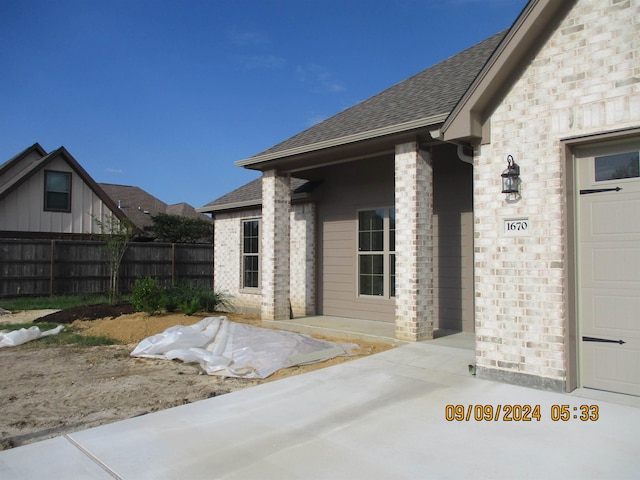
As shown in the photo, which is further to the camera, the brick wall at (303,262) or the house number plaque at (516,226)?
the brick wall at (303,262)

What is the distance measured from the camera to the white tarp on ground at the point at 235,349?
23.4ft

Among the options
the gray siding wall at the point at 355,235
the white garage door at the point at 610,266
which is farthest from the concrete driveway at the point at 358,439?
the gray siding wall at the point at 355,235

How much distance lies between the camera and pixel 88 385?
6508 mm

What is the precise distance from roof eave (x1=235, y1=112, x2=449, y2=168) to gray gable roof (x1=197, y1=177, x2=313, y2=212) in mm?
1581

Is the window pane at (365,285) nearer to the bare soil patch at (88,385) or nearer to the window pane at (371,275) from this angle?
the window pane at (371,275)

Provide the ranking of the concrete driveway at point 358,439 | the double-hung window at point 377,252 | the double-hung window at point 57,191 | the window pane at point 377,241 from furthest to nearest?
the double-hung window at point 57,191 < the window pane at point 377,241 < the double-hung window at point 377,252 < the concrete driveway at point 358,439

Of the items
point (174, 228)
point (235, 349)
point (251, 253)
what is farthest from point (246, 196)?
point (174, 228)

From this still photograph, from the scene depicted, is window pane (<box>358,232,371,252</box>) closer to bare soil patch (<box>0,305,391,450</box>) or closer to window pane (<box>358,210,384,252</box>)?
window pane (<box>358,210,384,252</box>)

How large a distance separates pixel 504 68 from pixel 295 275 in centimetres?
752

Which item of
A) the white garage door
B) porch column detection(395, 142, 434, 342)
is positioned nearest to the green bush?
porch column detection(395, 142, 434, 342)

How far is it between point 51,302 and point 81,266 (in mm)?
2263

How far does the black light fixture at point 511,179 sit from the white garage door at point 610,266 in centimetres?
62

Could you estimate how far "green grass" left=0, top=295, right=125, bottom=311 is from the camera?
591 inches

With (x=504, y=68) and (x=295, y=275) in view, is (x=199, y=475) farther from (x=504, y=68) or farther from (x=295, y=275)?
(x=295, y=275)
